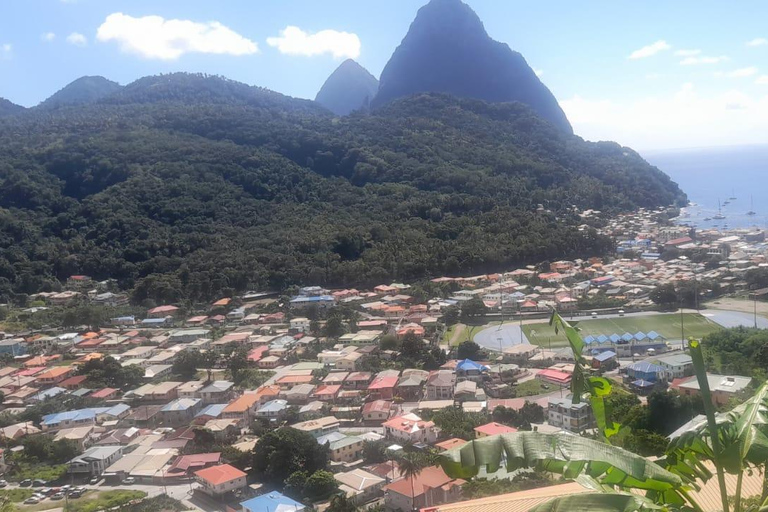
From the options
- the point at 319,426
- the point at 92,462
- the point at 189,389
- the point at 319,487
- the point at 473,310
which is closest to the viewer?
the point at 319,487

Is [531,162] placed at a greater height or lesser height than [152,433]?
greater

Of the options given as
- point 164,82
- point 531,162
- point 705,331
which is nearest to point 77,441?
point 705,331

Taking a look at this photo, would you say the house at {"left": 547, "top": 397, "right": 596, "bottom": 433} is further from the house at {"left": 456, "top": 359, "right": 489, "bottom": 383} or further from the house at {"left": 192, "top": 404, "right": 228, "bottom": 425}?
the house at {"left": 192, "top": 404, "right": 228, "bottom": 425}

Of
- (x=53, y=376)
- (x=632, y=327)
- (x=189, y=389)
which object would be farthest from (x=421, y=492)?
(x=632, y=327)

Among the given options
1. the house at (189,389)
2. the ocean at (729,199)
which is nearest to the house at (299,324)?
the house at (189,389)

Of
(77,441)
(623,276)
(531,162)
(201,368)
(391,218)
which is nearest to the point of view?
(77,441)

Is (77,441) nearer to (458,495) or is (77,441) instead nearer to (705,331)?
(458,495)

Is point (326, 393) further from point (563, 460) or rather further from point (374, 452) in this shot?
point (563, 460)
